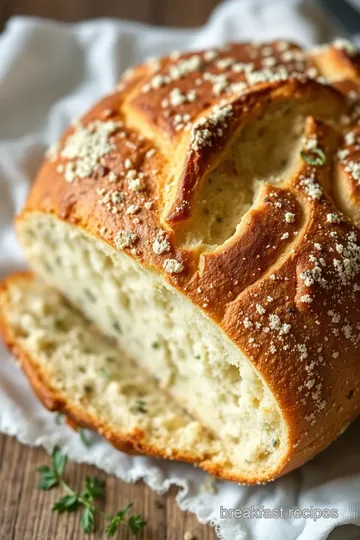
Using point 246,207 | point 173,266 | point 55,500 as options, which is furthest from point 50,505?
A: point 246,207

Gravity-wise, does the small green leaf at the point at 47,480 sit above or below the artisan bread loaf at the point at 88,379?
below

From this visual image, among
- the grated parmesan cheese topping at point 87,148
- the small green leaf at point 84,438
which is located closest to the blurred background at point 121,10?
the grated parmesan cheese topping at point 87,148

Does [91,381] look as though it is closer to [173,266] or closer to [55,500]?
[55,500]

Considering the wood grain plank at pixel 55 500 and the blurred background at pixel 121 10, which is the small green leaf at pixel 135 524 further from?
the blurred background at pixel 121 10

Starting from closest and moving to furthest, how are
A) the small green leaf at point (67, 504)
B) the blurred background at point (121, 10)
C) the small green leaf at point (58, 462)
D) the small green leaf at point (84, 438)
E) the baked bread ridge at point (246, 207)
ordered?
the baked bread ridge at point (246, 207)
the small green leaf at point (67, 504)
the small green leaf at point (58, 462)
the small green leaf at point (84, 438)
the blurred background at point (121, 10)

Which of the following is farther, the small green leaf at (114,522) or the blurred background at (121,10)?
the blurred background at (121,10)

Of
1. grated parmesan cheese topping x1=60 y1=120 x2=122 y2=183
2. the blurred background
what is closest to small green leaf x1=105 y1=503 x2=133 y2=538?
Answer: grated parmesan cheese topping x1=60 y1=120 x2=122 y2=183

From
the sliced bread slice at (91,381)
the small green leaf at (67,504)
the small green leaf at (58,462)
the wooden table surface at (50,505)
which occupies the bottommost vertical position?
the wooden table surface at (50,505)
